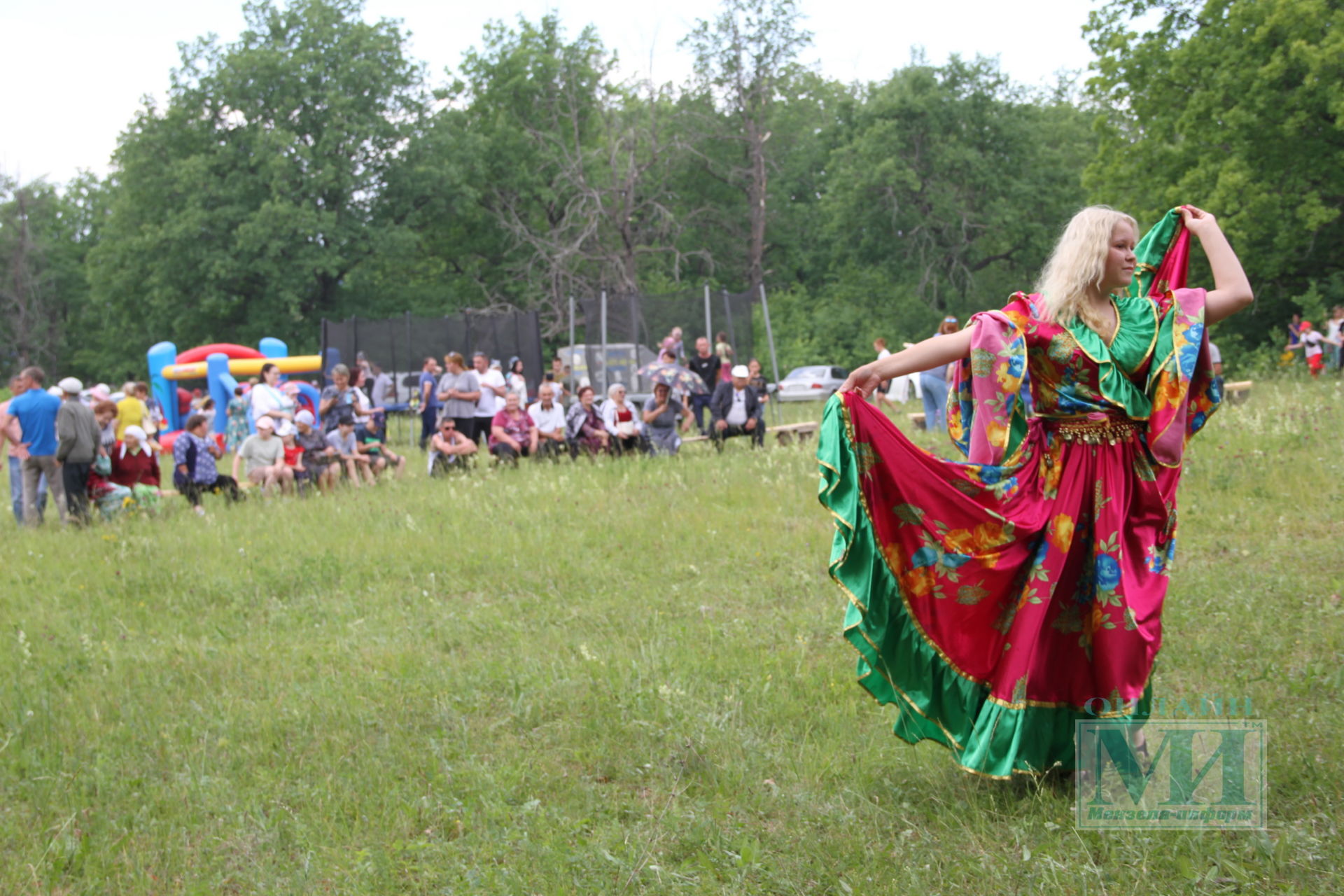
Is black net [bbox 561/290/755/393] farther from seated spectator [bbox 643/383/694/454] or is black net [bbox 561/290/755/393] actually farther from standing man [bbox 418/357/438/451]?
seated spectator [bbox 643/383/694/454]

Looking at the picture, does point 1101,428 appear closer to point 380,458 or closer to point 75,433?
point 75,433

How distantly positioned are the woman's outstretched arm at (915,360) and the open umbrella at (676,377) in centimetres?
1003

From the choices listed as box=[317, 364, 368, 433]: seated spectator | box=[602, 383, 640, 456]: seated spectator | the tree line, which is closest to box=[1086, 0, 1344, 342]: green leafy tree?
the tree line

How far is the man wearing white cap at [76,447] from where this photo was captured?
38.4 ft

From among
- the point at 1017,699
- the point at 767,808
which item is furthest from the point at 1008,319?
the point at 767,808

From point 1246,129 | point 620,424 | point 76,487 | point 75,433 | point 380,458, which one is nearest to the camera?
point 75,433

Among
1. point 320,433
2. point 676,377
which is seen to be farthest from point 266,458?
point 676,377

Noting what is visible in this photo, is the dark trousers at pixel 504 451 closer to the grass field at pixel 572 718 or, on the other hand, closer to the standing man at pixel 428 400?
the standing man at pixel 428 400

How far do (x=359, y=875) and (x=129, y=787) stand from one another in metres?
1.62

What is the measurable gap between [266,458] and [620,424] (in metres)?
3.99

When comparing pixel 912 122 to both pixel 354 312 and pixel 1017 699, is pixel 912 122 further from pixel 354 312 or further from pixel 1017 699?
pixel 1017 699

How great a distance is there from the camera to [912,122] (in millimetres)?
40031

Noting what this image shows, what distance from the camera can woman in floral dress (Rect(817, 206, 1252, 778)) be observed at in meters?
3.83

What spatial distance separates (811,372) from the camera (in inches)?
1443
